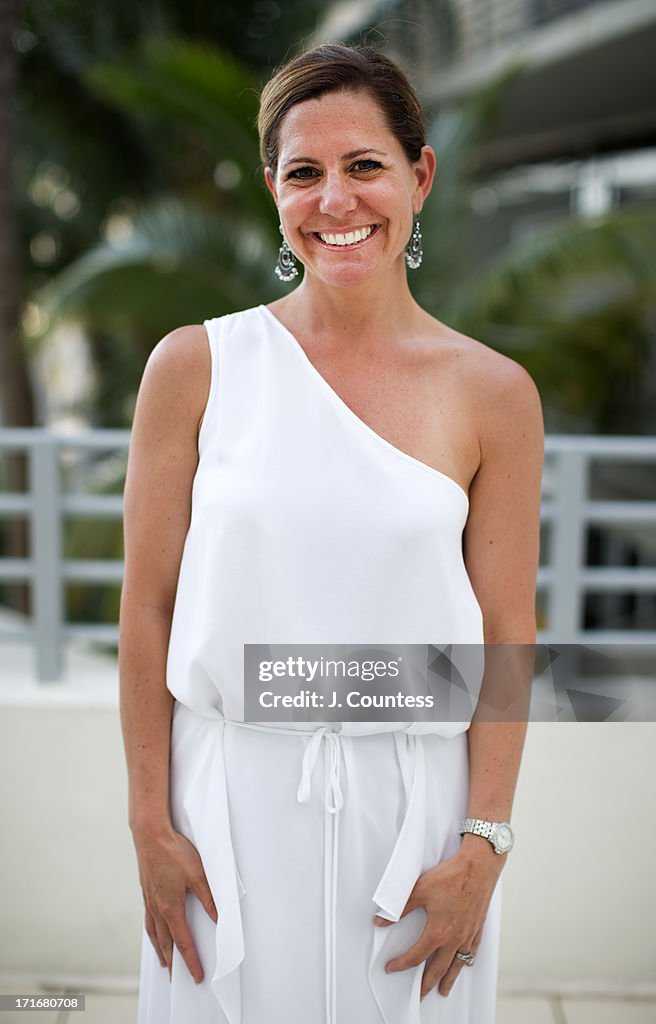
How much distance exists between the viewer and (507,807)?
1434mm

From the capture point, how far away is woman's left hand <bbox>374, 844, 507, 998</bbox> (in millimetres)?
1374

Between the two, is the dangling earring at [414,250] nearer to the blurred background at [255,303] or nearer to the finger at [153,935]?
the blurred background at [255,303]

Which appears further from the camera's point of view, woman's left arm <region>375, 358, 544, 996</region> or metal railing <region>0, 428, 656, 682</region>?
metal railing <region>0, 428, 656, 682</region>

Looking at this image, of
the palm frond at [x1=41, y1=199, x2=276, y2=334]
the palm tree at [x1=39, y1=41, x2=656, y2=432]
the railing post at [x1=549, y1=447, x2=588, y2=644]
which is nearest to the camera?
the railing post at [x1=549, y1=447, x2=588, y2=644]

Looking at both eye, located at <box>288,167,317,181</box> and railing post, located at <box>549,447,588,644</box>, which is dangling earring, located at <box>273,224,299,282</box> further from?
railing post, located at <box>549,447,588,644</box>

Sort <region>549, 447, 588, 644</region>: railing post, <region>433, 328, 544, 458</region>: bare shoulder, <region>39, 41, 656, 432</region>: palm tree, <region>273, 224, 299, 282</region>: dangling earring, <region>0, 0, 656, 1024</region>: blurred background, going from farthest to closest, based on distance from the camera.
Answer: <region>39, 41, 656, 432</region>: palm tree
<region>549, 447, 588, 644</region>: railing post
<region>0, 0, 656, 1024</region>: blurred background
<region>273, 224, 299, 282</region>: dangling earring
<region>433, 328, 544, 458</region>: bare shoulder

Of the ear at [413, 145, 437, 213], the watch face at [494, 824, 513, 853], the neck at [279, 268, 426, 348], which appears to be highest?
the ear at [413, 145, 437, 213]

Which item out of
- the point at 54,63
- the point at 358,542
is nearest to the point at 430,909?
the point at 358,542

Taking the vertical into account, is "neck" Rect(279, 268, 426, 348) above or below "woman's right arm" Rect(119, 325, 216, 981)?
above

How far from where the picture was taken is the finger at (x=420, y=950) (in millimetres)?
1374

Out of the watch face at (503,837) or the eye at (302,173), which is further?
the watch face at (503,837)

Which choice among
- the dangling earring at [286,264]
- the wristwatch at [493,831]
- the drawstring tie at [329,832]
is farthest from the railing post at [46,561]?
the wristwatch at [493,831]

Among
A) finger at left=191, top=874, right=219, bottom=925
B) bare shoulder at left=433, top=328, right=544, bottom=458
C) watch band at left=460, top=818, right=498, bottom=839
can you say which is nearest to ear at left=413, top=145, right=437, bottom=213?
bare shoulder at left=433, top=328, right=544, bottom=458

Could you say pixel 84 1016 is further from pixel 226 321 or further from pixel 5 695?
pixel 226 321
